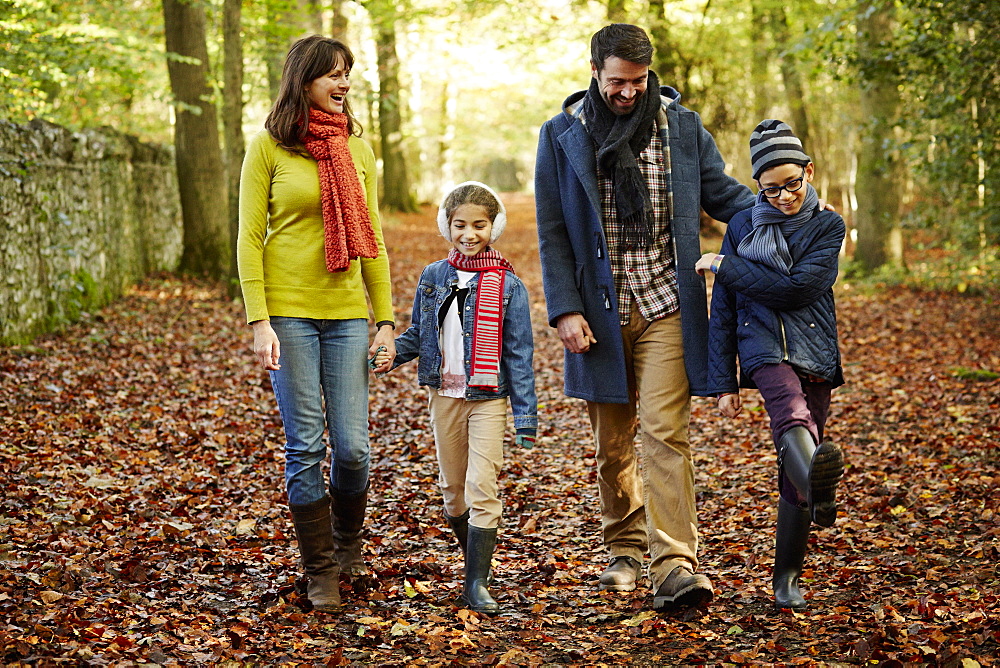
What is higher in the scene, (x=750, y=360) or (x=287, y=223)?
(x=287, y=223)

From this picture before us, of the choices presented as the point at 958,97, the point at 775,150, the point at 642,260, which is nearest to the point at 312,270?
the point at 642,260

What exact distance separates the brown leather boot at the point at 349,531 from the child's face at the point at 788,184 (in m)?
2.22

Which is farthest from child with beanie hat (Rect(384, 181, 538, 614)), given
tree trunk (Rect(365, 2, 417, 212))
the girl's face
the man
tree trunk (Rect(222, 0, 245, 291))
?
tree trunk (Rect(365, 2, 417, 212))

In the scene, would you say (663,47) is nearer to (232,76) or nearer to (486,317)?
(232,76)

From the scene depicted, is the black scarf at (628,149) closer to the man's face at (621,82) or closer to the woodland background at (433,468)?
the man's face at (621,82)

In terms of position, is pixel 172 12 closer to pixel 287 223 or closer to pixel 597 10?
pixel 597 10

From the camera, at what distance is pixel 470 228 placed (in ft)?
14.0

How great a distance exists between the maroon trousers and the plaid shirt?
0.56 metres

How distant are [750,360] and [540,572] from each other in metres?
1.57

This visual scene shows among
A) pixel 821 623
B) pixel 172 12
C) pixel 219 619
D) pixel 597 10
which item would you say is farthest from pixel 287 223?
pixel 597 10

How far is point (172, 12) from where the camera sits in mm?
14016

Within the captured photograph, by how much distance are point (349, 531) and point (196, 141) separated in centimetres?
1097

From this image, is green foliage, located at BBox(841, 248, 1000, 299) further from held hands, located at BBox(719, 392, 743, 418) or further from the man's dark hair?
the man's dark hair

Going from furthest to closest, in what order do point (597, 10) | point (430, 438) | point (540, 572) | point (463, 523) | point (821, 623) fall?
point (597, 10)
point (430, 438)
point (540, 572)
point (463, 523)
point (821, 623)
